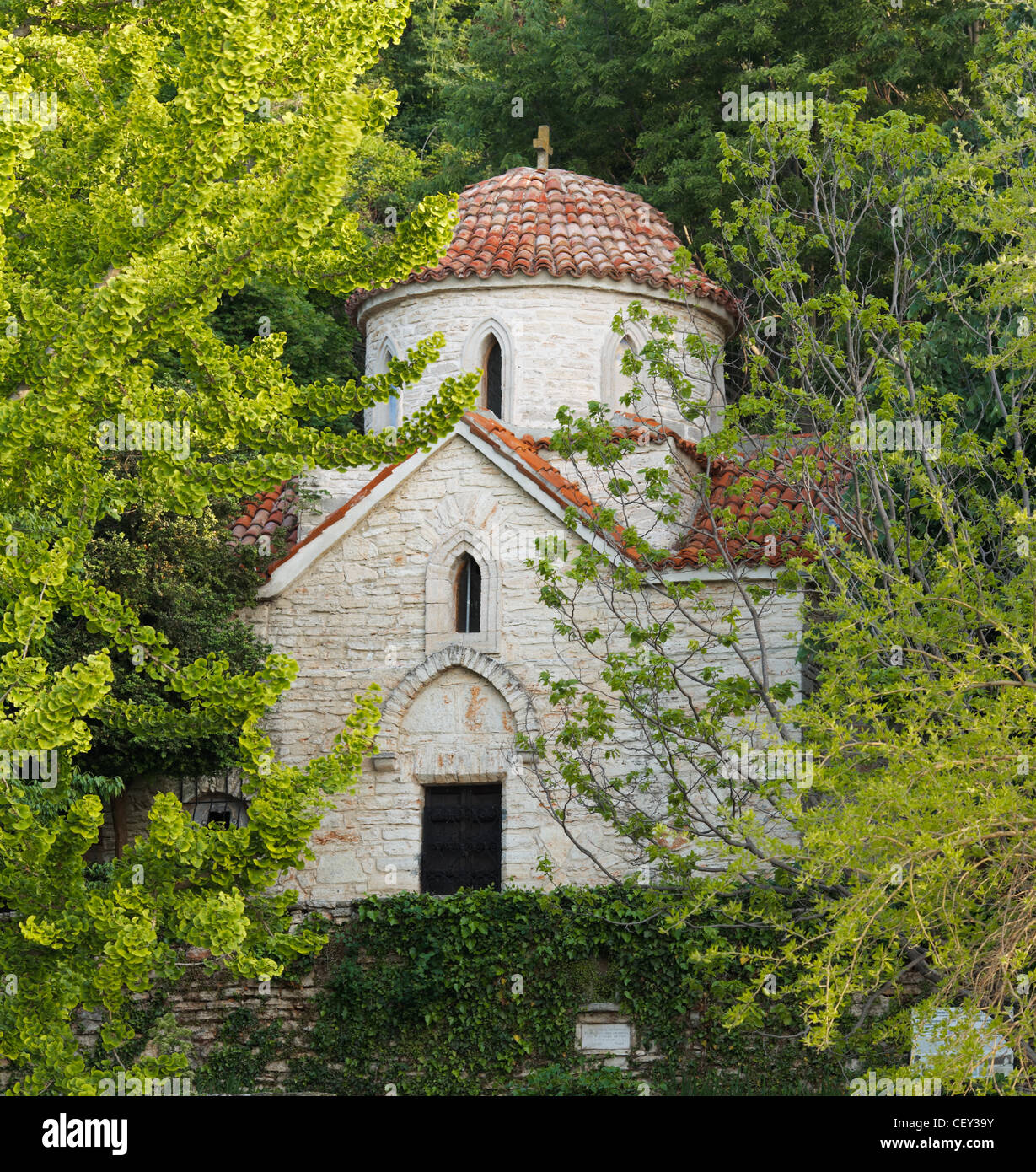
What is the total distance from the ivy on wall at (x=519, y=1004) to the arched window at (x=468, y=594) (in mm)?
3521

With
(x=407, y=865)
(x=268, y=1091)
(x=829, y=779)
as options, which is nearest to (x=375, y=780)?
(x=407, y=865)

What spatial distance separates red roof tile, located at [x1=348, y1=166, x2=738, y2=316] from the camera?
18.4 meters

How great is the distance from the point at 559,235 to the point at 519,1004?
1041 cm

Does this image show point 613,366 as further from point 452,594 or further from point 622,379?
point 452,594

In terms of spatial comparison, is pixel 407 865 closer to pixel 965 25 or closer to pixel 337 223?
pixel 337 223

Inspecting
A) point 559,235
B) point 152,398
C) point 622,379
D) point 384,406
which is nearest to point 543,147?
point 559,235

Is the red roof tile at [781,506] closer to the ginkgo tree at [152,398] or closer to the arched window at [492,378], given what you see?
the ginkgo tree at [152,398]

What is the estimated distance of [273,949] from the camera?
34.8 feet

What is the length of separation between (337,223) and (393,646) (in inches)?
244

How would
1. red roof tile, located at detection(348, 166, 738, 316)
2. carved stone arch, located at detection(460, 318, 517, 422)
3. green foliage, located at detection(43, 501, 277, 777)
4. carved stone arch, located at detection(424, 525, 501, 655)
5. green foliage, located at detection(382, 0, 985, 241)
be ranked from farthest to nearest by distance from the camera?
green foliage, located at detection(382, 0, 985, 241), carved stone arch, located at detection(460, 318, 517, 422), red roof tile, located at detection(348, 166, 738, 316), carved stone arch, located at detection(424, 525, 501, 655), green foliage, located at detection(43, 501, 277, 777)

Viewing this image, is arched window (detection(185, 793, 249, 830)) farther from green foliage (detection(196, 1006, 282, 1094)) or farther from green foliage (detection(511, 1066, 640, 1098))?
green foliage (detection(511, 1066, 640, 1098))

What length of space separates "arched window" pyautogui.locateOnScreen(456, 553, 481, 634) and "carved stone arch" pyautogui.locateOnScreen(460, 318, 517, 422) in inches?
111

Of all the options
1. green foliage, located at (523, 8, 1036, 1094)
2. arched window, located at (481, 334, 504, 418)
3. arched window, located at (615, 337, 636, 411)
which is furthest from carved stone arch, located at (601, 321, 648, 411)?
green foliage, located at (523, 8, 1036, 1094)

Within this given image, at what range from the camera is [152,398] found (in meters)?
9.84
